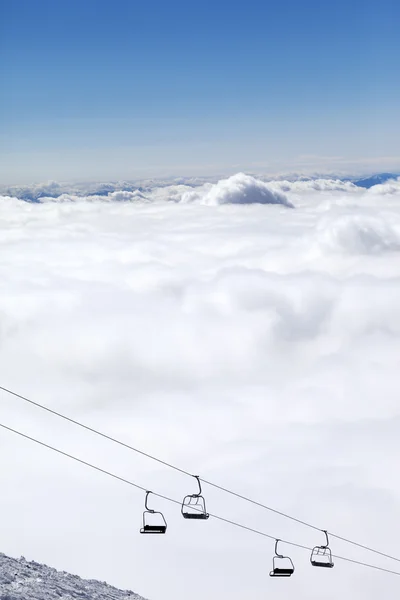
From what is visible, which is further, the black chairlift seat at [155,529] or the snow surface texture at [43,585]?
the snow surface texture at [43,585]

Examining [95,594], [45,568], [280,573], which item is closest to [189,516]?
[280,573]

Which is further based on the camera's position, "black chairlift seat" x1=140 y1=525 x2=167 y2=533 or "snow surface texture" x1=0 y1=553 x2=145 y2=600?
"snow surface texture" x1=0 y1=553 x2=145 y2=600

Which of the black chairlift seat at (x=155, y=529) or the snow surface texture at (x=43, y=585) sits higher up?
the black chairlift seat at (x=155, y=529)

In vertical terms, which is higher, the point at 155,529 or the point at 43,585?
the point at 155,529

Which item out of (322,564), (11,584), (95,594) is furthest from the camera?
(95,594)

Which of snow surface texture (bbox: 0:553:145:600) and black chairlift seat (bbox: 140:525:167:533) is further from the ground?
black chairlift seat (bbox: 140:525:167:533)

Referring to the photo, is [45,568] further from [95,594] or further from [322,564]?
[322,564]

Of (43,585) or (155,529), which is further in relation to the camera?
(43,585)

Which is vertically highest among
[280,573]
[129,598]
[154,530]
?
[154,530]
